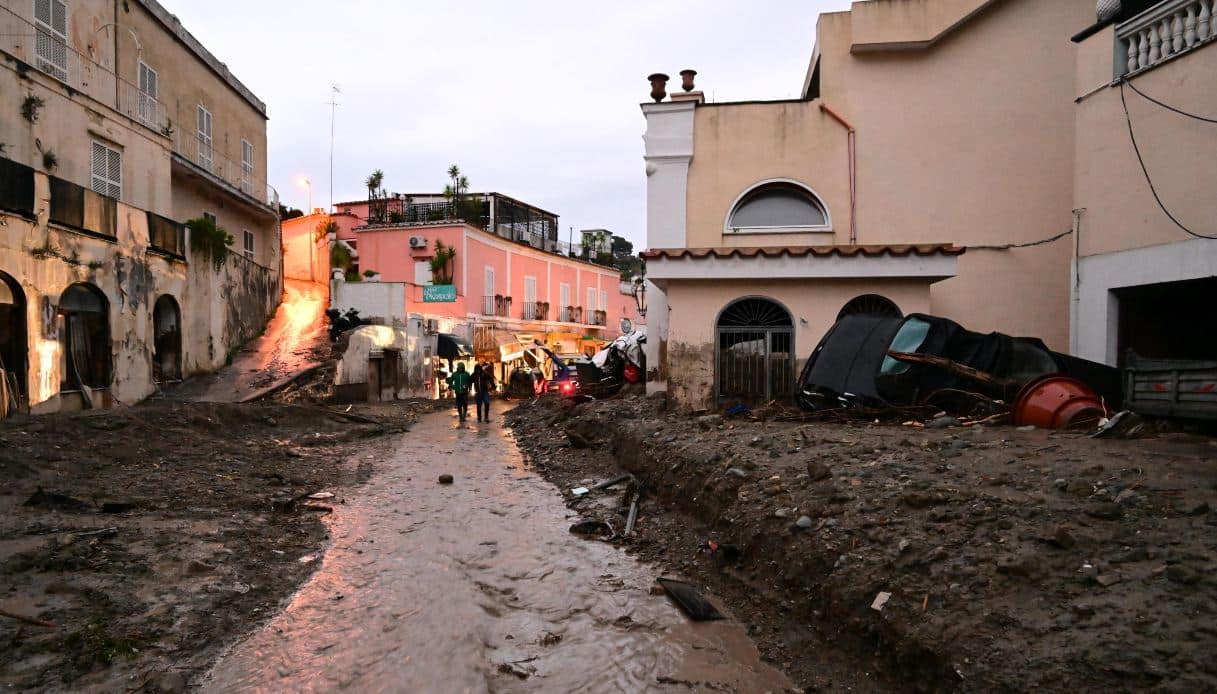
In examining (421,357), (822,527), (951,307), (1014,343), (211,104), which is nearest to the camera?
(822,527)

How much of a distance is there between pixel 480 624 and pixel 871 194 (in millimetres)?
12923

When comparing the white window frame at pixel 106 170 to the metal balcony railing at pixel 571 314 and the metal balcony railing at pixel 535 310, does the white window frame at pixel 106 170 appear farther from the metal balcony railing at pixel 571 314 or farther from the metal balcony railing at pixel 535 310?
the metal balcony railing at pixel 571 314

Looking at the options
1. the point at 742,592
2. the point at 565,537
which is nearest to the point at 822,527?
the point at 742,592

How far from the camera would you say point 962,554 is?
4613 mm

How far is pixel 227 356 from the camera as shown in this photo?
21.2 m

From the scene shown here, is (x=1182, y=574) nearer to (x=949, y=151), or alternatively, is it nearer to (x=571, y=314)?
(x=949, y=151)

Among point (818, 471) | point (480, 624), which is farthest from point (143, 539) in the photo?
point (818, 471)

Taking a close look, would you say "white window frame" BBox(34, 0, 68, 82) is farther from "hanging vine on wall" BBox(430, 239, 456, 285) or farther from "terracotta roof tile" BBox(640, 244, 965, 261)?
"hanging vine on wall" BBox(430, 239, 456, 285)

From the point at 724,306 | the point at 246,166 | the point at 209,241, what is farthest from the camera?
the point at 246,166

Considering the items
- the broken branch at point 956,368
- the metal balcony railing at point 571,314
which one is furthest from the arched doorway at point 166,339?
the metal balcony railing at point 571,314

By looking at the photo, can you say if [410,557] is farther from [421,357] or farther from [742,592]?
[421,357]

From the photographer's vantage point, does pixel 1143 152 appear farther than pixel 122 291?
No

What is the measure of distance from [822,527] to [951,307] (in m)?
10.5

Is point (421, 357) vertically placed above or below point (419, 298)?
below
